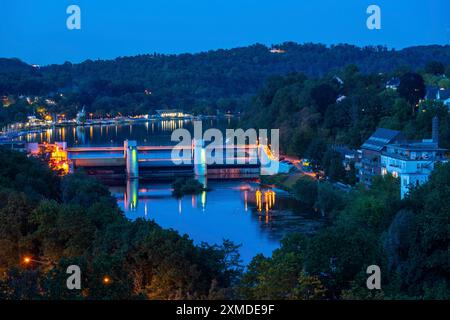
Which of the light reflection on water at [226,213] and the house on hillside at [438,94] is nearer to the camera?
the light reflection on water at [226,213]

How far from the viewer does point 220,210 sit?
13.6 metres

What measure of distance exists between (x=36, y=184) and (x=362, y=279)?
674 centimetres

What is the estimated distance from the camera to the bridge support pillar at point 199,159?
18656mm

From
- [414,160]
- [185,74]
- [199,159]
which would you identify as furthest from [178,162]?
[185,74]

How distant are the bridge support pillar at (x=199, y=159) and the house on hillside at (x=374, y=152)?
14.4 feet

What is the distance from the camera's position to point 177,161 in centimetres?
1928

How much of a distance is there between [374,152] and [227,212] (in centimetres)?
298

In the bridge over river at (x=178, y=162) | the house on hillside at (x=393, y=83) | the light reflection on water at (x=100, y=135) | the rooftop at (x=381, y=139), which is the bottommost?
the bridge over river at (x=178, y=162)

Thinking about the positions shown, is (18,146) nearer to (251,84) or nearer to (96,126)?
(96,126)

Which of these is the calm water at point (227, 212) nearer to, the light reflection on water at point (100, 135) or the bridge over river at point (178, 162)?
the bridge over river at point (178, 162)

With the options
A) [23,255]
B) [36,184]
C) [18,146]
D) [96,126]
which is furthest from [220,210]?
[96,126]

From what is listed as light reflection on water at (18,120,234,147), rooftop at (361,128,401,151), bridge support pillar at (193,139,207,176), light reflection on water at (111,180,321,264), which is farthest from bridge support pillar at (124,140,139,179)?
rooftop at (361,128,401,151)

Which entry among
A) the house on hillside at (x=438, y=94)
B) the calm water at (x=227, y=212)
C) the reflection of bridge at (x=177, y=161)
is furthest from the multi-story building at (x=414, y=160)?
the reflection of bridge at (x=177, y=161)
